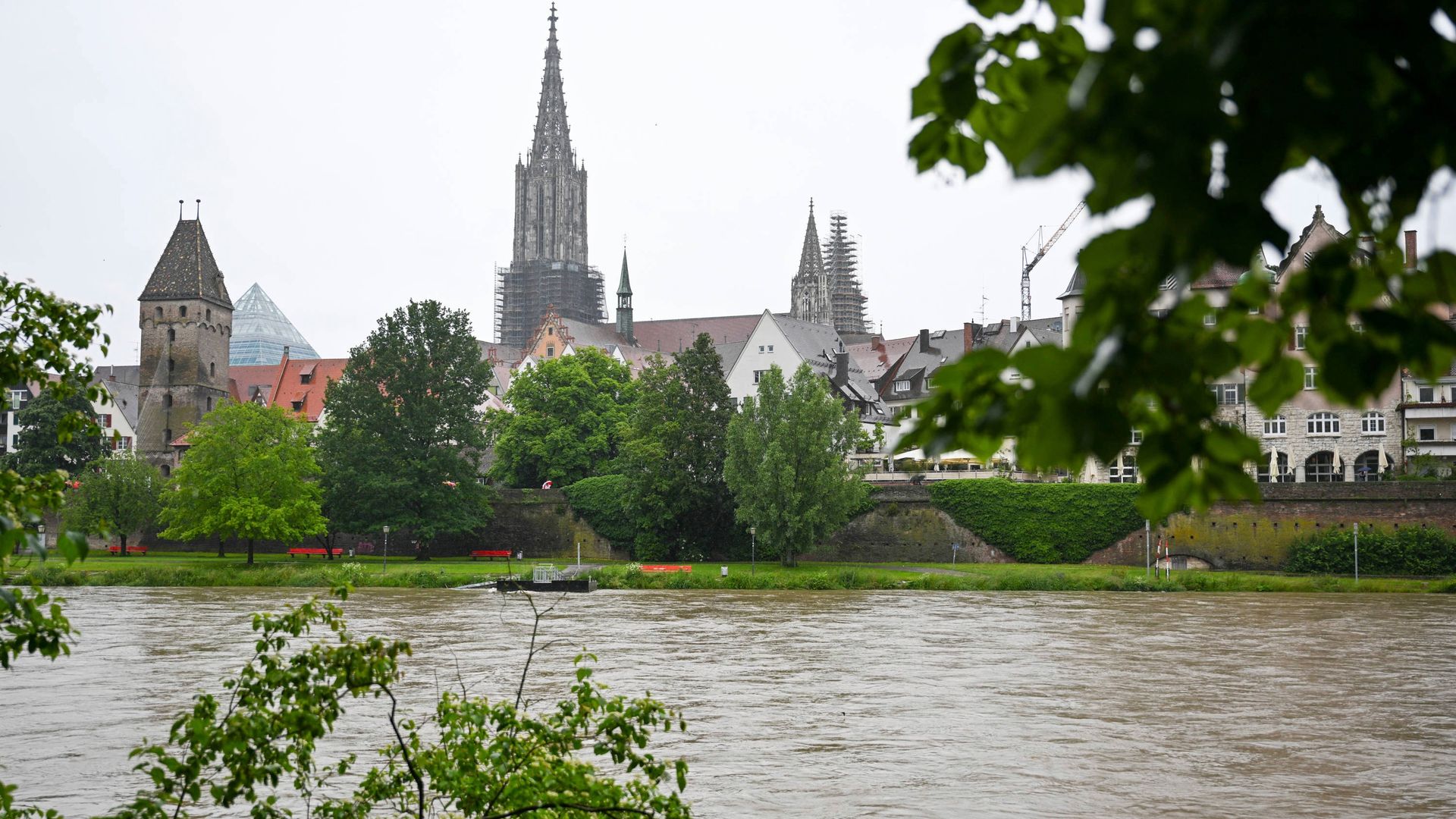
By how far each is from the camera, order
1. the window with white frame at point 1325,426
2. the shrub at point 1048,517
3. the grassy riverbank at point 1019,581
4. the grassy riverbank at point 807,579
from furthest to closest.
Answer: the window with white frame at point 1325,426, the shrub at point 1048,517, the grassy riverbank at point 807,579, the grassy riverbank at point 1019,581

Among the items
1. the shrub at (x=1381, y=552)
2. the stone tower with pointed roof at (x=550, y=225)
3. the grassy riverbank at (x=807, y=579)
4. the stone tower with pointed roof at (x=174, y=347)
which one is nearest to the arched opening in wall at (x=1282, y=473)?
the shrub at (x=1381, y=552)

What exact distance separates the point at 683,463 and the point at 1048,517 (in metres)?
17.1

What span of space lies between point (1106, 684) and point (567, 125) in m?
130

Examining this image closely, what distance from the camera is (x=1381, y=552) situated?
55844mm

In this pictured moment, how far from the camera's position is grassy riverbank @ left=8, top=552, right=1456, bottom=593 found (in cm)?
5128

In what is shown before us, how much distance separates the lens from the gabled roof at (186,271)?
3344 inches

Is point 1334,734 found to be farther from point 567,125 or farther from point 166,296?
point 567,125

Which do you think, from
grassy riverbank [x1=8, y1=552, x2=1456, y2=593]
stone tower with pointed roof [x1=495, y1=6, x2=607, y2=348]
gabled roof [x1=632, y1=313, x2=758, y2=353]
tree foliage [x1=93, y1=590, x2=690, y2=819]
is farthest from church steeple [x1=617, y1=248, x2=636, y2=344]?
tree foliage [x1=93, y1=590, x2=690, y2=819]

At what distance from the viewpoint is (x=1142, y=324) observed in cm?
210

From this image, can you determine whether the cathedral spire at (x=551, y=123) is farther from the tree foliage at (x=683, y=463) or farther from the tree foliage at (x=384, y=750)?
the tree foliage at (x=384, y=750)

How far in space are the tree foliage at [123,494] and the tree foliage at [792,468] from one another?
99.5 feet

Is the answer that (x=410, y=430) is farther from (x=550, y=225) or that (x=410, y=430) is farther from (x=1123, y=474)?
(x=550, y=225)

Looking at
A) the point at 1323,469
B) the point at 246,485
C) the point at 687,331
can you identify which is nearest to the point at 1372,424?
the point at 1323,469

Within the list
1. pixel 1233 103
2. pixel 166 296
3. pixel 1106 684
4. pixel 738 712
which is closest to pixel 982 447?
pixel 1233 103
